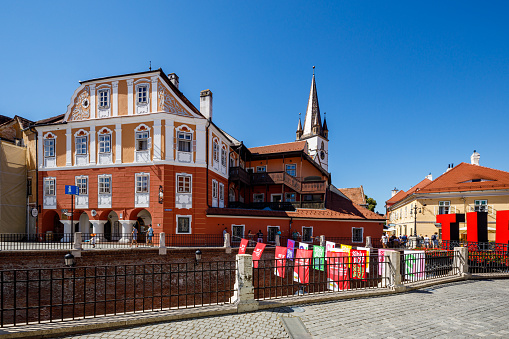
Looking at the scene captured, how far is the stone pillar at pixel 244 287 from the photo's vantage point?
313 inches

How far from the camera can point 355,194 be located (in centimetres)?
4272

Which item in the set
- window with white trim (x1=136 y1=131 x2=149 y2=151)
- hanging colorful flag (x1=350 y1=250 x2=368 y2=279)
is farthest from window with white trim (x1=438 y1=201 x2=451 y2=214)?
window with white trim (x1=136 y1=131 x2=149 y2=151)

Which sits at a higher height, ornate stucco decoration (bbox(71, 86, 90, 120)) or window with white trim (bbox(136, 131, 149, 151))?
ornate stucco decoration (bbox(71, 86, 90, 120))

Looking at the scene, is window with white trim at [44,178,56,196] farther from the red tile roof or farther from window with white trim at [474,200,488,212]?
window with white trim at [474,200,488,212]

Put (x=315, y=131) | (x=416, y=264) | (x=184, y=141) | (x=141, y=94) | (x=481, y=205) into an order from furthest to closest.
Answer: (x=315, y=131)
(x=481, y=205)
(x=184, y=141)
(x=141, y=94)
(x=416, y=264)

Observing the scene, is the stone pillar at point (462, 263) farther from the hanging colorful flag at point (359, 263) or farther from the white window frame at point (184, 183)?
the white window frame at point (184, 183)

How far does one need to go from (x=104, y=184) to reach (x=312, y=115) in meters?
48.2

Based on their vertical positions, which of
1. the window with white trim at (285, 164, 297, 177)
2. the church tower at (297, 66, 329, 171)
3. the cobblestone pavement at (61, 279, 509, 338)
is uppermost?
the church tower at (297, 66, 329, 171)

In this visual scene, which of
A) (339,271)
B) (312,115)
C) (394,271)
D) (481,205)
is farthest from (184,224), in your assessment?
(312,115)

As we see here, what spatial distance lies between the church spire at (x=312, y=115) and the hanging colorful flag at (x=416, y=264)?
5245 cm

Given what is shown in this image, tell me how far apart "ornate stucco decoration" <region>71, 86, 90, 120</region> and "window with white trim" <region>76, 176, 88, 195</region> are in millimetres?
4884

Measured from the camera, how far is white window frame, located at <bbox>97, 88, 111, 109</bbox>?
2481 centimetres

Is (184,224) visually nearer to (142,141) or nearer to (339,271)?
(142,141)

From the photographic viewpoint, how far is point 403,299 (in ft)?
30.9
